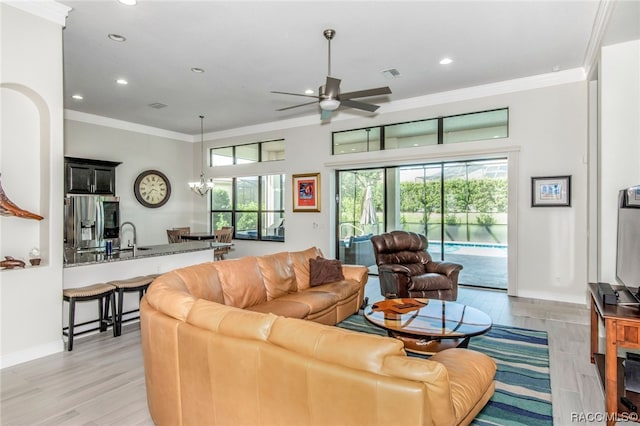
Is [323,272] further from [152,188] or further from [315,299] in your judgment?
[152,188]

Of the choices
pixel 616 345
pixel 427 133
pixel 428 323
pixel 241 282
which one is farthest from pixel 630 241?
pixel 427 133

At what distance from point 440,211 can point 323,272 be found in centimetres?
313

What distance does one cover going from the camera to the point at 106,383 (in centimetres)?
289

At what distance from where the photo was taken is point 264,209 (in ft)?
27.9

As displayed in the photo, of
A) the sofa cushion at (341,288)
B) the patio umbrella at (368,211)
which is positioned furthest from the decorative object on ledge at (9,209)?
the patio umbrella at (368,211)

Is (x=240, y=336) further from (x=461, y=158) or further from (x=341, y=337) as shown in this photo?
(x=461, y=158)

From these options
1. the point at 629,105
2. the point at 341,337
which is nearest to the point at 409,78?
the point at 629,105

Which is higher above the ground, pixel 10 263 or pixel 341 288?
pixel 10 263

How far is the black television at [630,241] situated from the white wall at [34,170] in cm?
507

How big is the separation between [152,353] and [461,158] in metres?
5.48

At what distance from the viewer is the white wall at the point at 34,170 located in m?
3.26

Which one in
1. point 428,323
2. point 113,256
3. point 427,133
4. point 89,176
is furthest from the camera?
point 89,176

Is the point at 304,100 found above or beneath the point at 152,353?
above

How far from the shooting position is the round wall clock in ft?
26.6
